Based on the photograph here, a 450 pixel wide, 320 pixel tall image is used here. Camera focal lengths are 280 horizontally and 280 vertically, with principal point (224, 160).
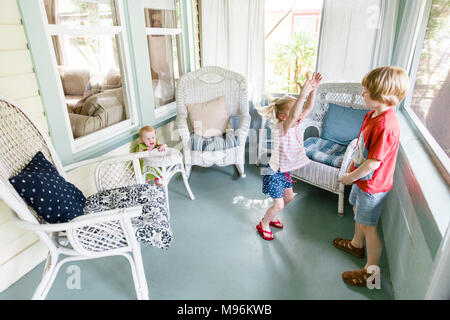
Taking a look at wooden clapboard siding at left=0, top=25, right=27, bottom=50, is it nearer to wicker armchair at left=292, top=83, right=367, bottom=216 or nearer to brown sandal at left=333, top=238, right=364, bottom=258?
wicker armchair at left=292, top=83, right=367, bottom=216

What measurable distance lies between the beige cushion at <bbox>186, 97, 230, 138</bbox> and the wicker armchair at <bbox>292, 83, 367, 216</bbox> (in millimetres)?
855

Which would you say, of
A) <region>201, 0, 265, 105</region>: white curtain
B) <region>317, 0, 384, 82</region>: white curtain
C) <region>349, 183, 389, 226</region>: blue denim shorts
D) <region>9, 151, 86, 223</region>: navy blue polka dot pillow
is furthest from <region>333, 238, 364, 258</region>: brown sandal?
<region>201, 0, 265, 105</region>: white curtain

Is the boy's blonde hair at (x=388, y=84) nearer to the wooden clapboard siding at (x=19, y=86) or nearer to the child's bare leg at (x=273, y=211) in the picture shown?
the child's bare leg at (x=273, y=211)

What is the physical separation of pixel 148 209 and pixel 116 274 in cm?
53

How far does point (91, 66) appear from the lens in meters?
2.25

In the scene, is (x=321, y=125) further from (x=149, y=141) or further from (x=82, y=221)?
(x=82, y=221)

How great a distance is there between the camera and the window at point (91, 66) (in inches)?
75.1

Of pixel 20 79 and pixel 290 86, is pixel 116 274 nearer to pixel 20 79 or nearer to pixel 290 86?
pixel 20 79

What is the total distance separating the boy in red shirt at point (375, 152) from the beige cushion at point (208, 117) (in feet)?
5.27

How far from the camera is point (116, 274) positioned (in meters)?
1.79

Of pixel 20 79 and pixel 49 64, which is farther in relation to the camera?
pixel 49 64

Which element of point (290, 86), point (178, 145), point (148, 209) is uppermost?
point (290, 86)

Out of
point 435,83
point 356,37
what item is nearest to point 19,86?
point 435,83
